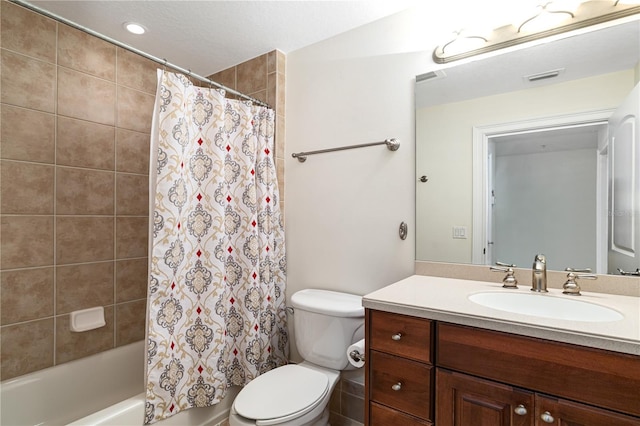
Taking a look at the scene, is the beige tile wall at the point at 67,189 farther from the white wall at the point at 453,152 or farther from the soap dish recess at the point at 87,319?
the white wall at the point at 453,152

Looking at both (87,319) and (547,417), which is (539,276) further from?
(87,319)

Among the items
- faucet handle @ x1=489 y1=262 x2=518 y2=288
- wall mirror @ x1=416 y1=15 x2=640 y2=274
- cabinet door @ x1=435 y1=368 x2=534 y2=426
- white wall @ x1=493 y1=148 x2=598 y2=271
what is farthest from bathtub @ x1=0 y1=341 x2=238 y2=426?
white wall @ x1=493 y1=148 x2=598 y2=271

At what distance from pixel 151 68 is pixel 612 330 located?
2.76 m

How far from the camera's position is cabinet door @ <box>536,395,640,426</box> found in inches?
30.3

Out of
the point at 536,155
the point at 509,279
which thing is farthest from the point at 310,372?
the point at 536,155

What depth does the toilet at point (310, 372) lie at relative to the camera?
1.25 m

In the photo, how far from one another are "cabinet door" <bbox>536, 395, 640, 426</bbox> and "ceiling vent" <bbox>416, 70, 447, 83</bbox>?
4.57 feet

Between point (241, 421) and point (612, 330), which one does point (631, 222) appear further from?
point (241, 421)

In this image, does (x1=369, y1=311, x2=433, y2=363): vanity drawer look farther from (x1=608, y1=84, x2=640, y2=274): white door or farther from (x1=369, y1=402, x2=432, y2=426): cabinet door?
(x1=608, y1=84, x2=640, y2=274): white door

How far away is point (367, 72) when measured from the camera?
1768 mm

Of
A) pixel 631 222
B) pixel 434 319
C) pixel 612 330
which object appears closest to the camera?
pixel 612 330

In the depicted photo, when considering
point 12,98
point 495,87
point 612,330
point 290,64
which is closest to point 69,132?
point 12,98

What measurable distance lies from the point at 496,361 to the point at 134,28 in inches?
96.4

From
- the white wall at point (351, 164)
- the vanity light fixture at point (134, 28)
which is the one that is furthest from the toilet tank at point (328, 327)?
the vanity light fixture at point (134, 28)
